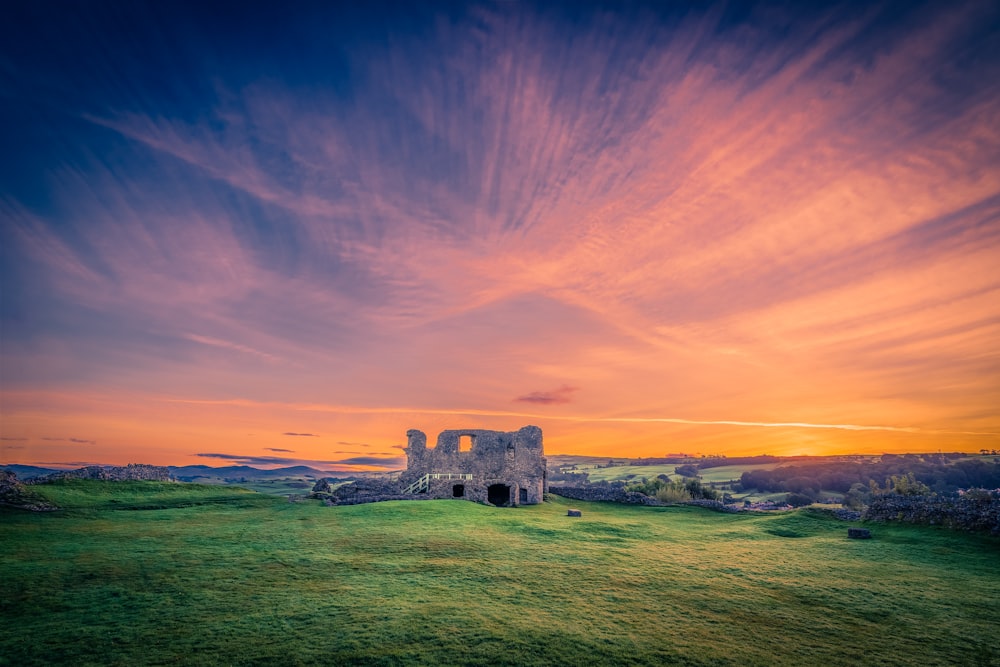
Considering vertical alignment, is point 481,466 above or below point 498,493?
above

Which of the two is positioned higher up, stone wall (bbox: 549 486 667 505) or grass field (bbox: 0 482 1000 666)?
grass field (bbox: 0 482 1000 666)

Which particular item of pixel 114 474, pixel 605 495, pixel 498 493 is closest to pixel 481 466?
pixel 498 493

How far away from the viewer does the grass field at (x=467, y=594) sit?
857cm

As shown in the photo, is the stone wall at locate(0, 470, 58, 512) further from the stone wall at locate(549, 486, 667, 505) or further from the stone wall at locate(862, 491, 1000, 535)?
the stone wall at locate(862, 491, 1000, 535)

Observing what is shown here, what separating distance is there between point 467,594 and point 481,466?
2620cm

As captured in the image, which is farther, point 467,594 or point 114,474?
point 114,474

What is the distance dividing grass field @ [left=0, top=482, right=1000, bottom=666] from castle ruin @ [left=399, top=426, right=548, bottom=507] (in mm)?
14658

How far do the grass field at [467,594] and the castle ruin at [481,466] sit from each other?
14658mm

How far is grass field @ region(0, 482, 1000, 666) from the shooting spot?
8570mm

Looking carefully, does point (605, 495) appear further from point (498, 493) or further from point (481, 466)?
point (481, 466)

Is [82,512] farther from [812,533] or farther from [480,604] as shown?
[812,533]

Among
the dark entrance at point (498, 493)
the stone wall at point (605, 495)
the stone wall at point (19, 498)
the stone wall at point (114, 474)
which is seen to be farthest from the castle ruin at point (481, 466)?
the stone wall at point (19, 498)

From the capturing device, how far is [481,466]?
123 feet

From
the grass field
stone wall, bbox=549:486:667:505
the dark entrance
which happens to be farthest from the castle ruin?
the grass field
